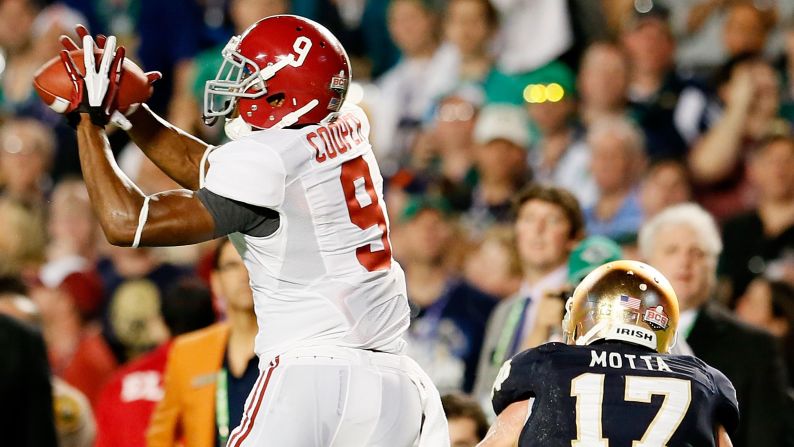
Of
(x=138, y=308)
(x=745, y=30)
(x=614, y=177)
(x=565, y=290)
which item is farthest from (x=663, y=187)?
(x=138, y=308)

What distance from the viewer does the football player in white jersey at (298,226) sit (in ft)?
13.2

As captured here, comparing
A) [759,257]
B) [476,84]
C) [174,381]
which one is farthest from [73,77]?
[476,84]

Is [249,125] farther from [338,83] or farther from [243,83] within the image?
[338,83]

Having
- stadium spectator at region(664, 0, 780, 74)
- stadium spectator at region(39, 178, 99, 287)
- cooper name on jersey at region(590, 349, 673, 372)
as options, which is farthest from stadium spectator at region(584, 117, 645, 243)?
cooper name on jersey at region(590, 349, 673, 372)

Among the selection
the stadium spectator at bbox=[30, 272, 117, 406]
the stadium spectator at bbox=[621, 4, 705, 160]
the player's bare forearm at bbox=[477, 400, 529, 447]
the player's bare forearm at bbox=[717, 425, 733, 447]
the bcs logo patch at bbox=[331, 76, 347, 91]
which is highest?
the bcs logo patch at bbox=[331, 76, 347, 91]

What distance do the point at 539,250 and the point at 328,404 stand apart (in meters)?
2.52

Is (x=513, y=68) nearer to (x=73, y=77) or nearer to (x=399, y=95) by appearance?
(x=399, y=95)

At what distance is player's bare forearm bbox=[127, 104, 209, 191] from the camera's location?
473cm

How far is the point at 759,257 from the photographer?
795 centimetres

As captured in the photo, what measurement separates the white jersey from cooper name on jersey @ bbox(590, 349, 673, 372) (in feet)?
2.28

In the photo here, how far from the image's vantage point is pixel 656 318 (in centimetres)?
406

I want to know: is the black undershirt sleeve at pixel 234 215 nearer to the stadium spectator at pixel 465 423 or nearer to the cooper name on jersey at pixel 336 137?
the cooper name on jersey at pixel 336 137

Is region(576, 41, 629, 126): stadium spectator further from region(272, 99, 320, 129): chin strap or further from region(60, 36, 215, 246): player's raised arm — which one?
region(60, 36, 215, 246): player's raised arm

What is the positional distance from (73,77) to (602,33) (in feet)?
20.3
